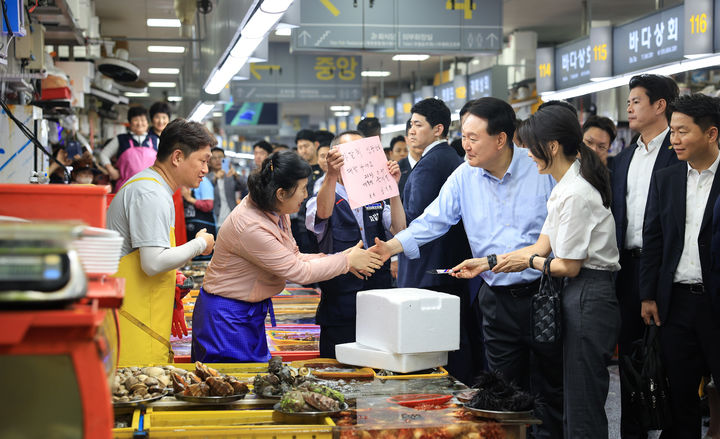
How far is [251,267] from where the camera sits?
Answer: 3865mm

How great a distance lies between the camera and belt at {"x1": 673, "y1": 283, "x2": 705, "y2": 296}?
4047mm

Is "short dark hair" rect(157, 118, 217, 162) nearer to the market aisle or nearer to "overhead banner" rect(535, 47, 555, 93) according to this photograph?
the market aisle

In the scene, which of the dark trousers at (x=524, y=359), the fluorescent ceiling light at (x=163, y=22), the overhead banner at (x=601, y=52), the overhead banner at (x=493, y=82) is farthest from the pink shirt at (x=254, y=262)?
the fluorescent ceiling light at (x=163, y=22)

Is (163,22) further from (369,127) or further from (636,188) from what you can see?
(636,188)

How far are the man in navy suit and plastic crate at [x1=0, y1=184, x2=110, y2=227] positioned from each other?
2838 mm

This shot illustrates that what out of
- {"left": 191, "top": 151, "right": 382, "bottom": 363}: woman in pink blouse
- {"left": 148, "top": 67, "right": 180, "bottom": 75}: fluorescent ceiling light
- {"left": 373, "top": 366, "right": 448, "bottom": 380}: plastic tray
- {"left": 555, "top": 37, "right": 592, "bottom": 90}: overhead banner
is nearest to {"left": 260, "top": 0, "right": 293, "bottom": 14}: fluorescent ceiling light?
{"left": 191, "top": 151, "right": 382, "bottom": 363}: woman in pink blouse

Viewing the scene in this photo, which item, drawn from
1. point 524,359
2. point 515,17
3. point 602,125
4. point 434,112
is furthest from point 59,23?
point 515,17

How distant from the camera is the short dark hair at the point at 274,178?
3.81 meters

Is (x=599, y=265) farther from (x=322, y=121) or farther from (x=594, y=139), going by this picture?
(x=322, y=121)

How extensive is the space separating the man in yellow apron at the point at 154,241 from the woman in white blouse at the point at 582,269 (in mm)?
1673

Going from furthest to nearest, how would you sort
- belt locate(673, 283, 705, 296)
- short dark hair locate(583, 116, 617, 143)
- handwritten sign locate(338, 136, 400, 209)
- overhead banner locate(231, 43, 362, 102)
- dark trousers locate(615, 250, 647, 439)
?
overhead banner locate(231, 43, 362, 102)
short dark hair locate(583, 116, 617, 143)
dark trousers locate(615, 250, 647, 439)
handwritten sign locate(338, 136, 400, 209)
belt locate(673, 283, 705, 296)

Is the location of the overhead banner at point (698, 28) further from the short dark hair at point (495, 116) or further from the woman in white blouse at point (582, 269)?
the woman in white blouse at point (582, 269)

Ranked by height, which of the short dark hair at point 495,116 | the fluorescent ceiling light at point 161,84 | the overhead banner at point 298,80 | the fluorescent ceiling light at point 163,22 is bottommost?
the short dark hair at point 495,116

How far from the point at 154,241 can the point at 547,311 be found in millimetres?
1797
